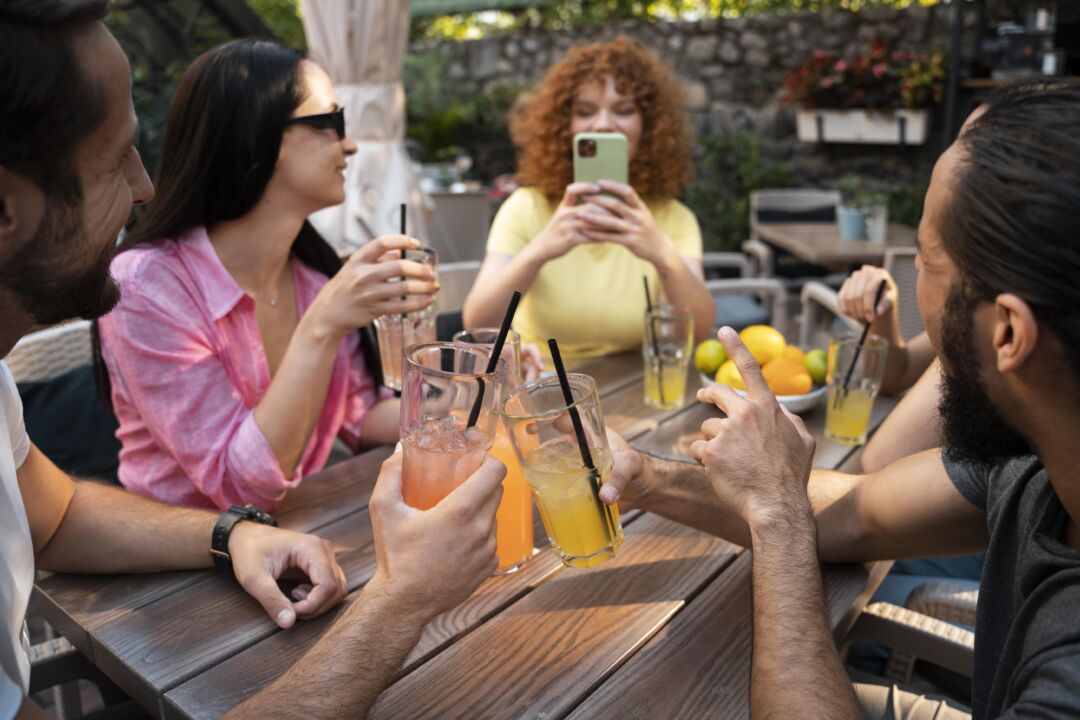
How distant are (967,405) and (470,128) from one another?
30.3 ft

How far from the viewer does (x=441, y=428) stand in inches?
50.8

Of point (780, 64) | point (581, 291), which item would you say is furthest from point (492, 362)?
point (780, 64)

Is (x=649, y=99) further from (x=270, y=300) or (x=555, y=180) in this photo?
(x=270, y=300)

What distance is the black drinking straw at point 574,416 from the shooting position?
1.27m

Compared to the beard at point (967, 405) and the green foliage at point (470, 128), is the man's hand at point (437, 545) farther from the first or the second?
the green foliage at point (470, 128)

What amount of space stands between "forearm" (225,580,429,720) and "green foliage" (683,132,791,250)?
7.40 m

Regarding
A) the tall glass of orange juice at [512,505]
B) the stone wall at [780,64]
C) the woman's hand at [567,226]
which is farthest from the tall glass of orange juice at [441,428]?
the stone wall at [780,64]

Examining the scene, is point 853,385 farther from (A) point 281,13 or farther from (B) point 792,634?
(A) point 281,13

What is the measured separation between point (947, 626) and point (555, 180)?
6.44 feet

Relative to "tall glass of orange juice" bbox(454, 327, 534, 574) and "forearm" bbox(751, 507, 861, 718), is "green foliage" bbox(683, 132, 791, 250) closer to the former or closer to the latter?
"tall glass of orange juice" bbox(454, 327, 534, 574)

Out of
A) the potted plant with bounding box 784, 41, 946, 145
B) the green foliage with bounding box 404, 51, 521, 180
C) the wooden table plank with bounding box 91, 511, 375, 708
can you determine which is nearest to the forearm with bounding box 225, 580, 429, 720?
the wooden table plank with bounding box 91, 511, 375, 708

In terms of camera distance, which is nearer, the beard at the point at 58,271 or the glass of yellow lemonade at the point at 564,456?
the beard at the point at 58,271

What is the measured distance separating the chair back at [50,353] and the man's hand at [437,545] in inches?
69.7

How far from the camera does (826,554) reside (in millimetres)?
1594
